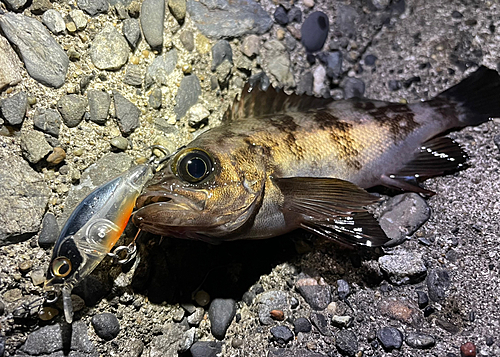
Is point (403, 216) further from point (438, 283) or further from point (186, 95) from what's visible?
point (186, 95)

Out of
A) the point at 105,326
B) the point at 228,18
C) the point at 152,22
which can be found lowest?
the point at 105,326

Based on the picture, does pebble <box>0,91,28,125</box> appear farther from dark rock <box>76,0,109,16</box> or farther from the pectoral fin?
the pectoral fin

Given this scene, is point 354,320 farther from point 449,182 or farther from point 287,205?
point 449,182

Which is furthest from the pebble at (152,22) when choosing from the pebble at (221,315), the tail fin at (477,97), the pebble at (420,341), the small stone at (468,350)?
the small stone at (468,350)

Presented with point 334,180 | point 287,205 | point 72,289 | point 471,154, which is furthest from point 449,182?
point 72,289

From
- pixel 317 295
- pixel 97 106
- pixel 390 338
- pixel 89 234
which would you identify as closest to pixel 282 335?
pixel 317 295

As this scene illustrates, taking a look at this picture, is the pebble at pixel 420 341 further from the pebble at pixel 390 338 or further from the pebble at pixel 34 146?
the pebble at pixel 34 146

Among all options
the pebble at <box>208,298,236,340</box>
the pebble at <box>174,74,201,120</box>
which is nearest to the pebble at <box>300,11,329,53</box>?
the pebble at <box>174,74,201,120</box>
